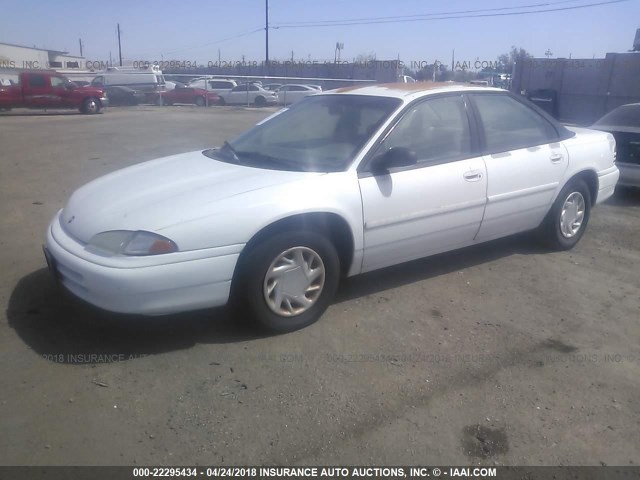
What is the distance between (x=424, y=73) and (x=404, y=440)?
1399 inches

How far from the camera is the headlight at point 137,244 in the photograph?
322cm

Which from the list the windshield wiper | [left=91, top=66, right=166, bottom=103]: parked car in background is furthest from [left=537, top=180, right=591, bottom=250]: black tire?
[left=91, top=66, right=166, bottom=103]: parked car in background

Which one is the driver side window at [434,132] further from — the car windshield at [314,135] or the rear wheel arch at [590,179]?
the rear wheel arch at [590,179]

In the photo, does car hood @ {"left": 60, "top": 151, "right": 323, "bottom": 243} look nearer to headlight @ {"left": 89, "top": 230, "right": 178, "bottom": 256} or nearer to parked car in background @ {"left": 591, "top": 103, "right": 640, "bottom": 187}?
headlight @ {"left": 89, "top": 230, "right": 178, "bottom": 256}

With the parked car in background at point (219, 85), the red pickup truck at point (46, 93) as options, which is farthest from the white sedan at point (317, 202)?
the parked car in background at point (219, 85)

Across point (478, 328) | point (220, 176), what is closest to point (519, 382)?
point (478, 328)

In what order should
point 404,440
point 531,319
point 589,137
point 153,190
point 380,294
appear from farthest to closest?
1. point 589,137
2. point 380,294
3. point 531,319
4. point 153,190
5. point 404,440

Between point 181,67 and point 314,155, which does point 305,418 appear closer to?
point 314,155

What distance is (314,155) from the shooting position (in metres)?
4.09

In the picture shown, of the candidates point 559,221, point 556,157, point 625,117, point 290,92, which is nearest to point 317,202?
point 556,157

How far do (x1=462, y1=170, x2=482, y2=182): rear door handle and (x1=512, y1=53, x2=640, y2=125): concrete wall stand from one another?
53.7 feet

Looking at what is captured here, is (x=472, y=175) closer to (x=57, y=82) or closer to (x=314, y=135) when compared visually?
(x=314, y=135)

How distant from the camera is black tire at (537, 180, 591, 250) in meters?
5.21

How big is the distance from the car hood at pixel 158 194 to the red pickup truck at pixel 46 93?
65.2 feet
